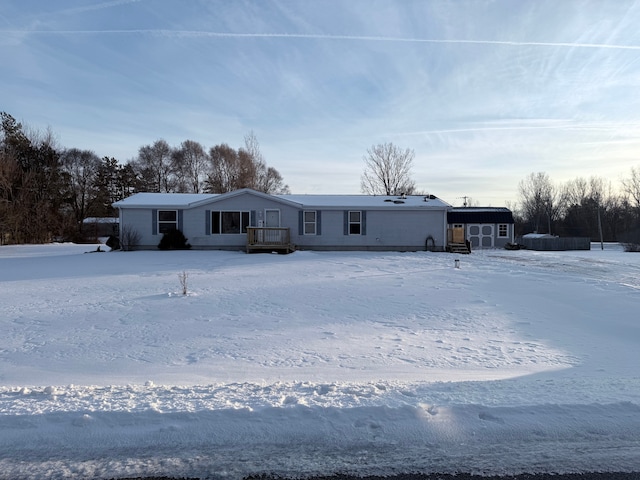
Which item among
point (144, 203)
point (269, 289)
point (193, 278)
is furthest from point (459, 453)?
point (144, 203)

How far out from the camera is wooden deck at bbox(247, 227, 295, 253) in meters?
20.2

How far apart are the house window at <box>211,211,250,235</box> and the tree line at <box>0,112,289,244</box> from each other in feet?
53.4

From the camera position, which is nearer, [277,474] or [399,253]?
[277,474]

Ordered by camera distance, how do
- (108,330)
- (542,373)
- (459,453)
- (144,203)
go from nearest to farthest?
(459,453) < (542,373) < (108,330) < (144,203)

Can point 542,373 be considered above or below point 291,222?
below

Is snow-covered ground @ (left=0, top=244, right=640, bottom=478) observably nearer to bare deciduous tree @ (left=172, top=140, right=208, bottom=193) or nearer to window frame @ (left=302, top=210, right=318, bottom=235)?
window frame @ (left=302, top=210, right=318, bottom=235)

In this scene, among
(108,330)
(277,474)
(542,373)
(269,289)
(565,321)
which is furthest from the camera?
(269,289)

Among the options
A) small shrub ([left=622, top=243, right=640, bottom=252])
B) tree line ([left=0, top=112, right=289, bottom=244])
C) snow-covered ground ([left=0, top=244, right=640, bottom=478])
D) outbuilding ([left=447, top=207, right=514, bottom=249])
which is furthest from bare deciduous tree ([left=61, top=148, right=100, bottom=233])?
small shrub ([left=622, top=243, right=640, bottom=252])

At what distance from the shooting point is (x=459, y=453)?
10.5 feet

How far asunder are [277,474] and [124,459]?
1.17m

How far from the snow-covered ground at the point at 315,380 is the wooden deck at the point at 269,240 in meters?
8.60

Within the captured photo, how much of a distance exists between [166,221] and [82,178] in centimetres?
3371

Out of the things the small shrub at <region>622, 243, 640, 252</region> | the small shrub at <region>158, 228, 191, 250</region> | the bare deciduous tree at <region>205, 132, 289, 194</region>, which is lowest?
the small shrub at <region>622, 243, 640, 252</region>

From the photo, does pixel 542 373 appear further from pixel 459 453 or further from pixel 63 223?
pixel 63 223
